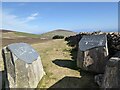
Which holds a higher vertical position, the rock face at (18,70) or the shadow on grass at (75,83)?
the rock face at (18,70)

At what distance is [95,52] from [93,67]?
0.99m

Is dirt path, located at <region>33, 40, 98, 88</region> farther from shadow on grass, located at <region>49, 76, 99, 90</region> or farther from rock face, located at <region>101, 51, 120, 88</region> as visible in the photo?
rock face, located at <region>101, 51, 120, 88</region>

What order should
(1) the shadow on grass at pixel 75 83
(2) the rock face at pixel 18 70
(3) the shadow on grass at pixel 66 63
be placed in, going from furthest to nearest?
(3) the shadow on grass at pixel 66 63 → (1) the shadow on grass at pixel 75 83 → (2) the rock face at pixel 18 70

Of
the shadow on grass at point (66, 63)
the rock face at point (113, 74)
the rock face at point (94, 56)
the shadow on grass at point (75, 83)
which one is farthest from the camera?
the shadow on grass at point (66, 63)

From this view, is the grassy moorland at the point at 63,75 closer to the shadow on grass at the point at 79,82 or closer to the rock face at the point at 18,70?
the shadow on grass at the point at 79,82

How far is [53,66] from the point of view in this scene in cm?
1575

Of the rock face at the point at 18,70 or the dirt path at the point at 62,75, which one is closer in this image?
the rock face at the point at 18,70

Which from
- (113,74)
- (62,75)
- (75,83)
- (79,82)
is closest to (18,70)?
(62,75)

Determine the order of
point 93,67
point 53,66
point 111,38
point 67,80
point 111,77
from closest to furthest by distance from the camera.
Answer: point 111,77
point 67,80
point 93,67
point 53,66
point 111,38

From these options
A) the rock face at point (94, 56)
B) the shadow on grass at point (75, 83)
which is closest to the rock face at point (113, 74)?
the shadow on grass at point (75, 83)

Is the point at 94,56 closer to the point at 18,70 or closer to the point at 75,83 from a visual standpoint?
the point at 75,83

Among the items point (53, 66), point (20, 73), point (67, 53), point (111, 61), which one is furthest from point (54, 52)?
point (111, 61)

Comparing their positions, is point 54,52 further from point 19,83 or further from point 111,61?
point 111,61

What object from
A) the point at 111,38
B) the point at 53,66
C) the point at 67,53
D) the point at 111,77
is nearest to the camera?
the point at 111,77
